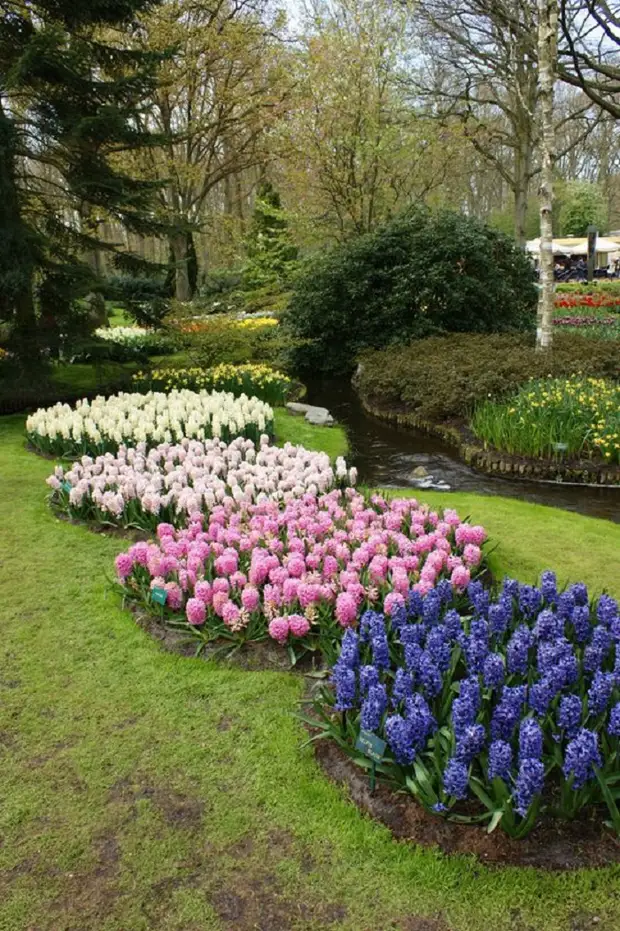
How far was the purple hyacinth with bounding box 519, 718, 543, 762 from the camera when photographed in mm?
2463

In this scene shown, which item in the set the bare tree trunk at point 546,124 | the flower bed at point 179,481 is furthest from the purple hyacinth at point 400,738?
the bare tree trunk at point 546,124

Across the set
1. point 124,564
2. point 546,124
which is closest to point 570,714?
point 124,564

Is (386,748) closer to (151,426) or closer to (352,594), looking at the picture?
(352,594)

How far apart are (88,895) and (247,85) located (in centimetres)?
2502

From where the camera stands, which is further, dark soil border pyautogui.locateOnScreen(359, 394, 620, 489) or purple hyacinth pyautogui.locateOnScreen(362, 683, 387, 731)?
dark soil border pyautogui.locateOnScreen(359, 394, 620, 489)

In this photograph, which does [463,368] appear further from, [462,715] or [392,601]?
[462,715]

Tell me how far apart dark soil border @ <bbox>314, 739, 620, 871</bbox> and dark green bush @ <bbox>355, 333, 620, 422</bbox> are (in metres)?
7.61

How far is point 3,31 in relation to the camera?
31.0 feet

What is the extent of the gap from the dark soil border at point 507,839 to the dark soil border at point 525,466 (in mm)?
5984

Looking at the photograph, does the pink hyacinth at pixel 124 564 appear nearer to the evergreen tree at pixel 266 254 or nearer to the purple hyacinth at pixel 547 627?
the purple hyacinth at pixel 547 627

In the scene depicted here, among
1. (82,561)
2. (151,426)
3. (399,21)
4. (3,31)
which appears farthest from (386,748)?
(399,21)

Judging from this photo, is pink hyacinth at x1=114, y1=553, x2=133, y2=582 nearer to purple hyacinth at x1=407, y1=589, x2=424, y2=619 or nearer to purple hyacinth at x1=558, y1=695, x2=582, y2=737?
purple hyacinth at x1=407, y1=589, x2=424, y2=619

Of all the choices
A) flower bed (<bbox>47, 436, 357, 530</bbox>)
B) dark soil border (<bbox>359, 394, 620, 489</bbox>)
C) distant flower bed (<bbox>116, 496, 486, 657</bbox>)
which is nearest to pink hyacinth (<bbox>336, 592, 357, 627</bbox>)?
distant flower bed (<bbox>116, 496, 486, 657</bbox>)

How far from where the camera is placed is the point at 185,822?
2848mm
